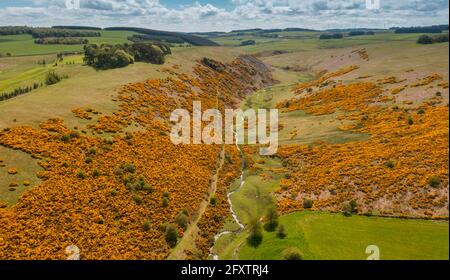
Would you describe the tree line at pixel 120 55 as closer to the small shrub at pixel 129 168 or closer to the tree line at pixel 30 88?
the tree line at pixel 30 88

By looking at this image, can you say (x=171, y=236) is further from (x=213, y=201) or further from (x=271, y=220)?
(x=271, y=220)

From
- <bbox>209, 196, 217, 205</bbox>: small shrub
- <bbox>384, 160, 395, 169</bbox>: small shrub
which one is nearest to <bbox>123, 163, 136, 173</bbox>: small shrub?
<bbox>209, 196, 217, 205</bbox>: small shrub

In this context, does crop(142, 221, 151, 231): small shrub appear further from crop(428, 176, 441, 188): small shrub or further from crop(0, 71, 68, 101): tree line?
crop(0, 71, 68, 101): tree line

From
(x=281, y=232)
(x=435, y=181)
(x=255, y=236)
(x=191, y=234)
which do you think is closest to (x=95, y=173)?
(x=191, y=234)
